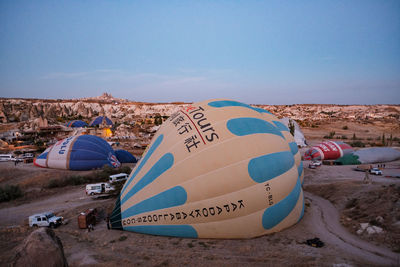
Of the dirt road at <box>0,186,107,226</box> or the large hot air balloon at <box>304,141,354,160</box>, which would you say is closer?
the dirt road at <box>0,186,107,226</box>

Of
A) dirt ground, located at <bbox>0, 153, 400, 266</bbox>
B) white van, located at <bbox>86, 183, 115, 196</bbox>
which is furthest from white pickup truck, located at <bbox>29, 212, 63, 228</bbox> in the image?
white van, located at <bbox>86, 183, 115, 196</bbox>

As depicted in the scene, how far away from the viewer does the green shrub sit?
1377 centimetres

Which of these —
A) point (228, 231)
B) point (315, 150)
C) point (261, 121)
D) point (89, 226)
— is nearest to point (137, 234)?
point (89, 226)

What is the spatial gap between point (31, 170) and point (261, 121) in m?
19.5

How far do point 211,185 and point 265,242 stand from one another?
2.38 metres

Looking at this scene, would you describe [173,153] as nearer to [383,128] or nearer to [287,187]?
[287,187]

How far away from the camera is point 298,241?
7.43 metres

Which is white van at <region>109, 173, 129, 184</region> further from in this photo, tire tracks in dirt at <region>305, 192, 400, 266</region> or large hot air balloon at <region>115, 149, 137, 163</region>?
tire tracks in dirt at <region>305, 192, 400, 266</region>

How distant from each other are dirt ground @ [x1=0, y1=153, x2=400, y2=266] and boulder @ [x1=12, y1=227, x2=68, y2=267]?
2475mm

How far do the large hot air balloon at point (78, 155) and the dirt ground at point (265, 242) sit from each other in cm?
769

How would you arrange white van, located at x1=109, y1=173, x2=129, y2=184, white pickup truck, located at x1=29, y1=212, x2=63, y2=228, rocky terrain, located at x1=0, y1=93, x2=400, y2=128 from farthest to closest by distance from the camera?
rocky terrain, located at x1=0, y1=93, x2=400, y2=128 < white van, located at x1=109, y1=173, x2=129, y2=184 < white pickup truck, located at x1=29, y1=212, x2=63, y2=228

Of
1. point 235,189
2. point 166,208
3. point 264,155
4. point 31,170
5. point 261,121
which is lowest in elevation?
point 31,170

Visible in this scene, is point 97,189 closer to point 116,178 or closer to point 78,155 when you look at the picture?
point 116,178

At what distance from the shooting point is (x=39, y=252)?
12.2 feet
